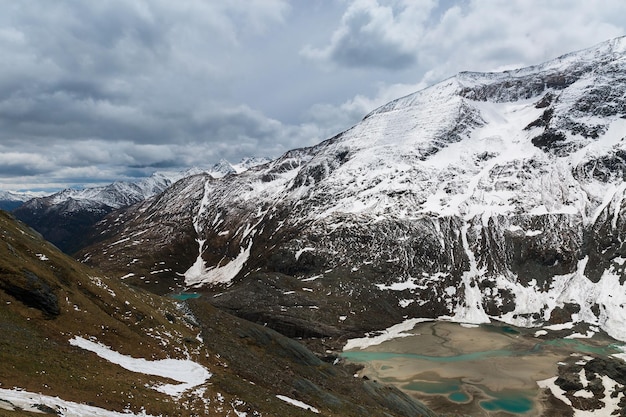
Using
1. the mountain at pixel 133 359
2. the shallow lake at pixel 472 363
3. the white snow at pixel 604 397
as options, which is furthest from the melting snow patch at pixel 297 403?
the white snow at pixel 604 397

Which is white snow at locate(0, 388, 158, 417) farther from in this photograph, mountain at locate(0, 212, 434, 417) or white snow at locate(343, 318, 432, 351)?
white snow at locate(343, 318, 432, 351)

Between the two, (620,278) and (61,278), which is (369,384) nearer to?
(61,278)

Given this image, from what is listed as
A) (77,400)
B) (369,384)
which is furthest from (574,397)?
(77,400)

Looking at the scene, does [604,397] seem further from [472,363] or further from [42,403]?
[42,403]

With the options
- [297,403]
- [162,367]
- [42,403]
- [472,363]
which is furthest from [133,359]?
[472,363]

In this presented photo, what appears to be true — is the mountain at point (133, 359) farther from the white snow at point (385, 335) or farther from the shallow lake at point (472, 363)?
the white snow at point (385, 335)

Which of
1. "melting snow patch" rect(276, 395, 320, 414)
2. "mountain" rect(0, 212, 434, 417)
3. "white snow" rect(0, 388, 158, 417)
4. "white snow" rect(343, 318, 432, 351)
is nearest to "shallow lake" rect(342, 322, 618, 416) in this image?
"white snow" rect(343, 318, 432, 351)
